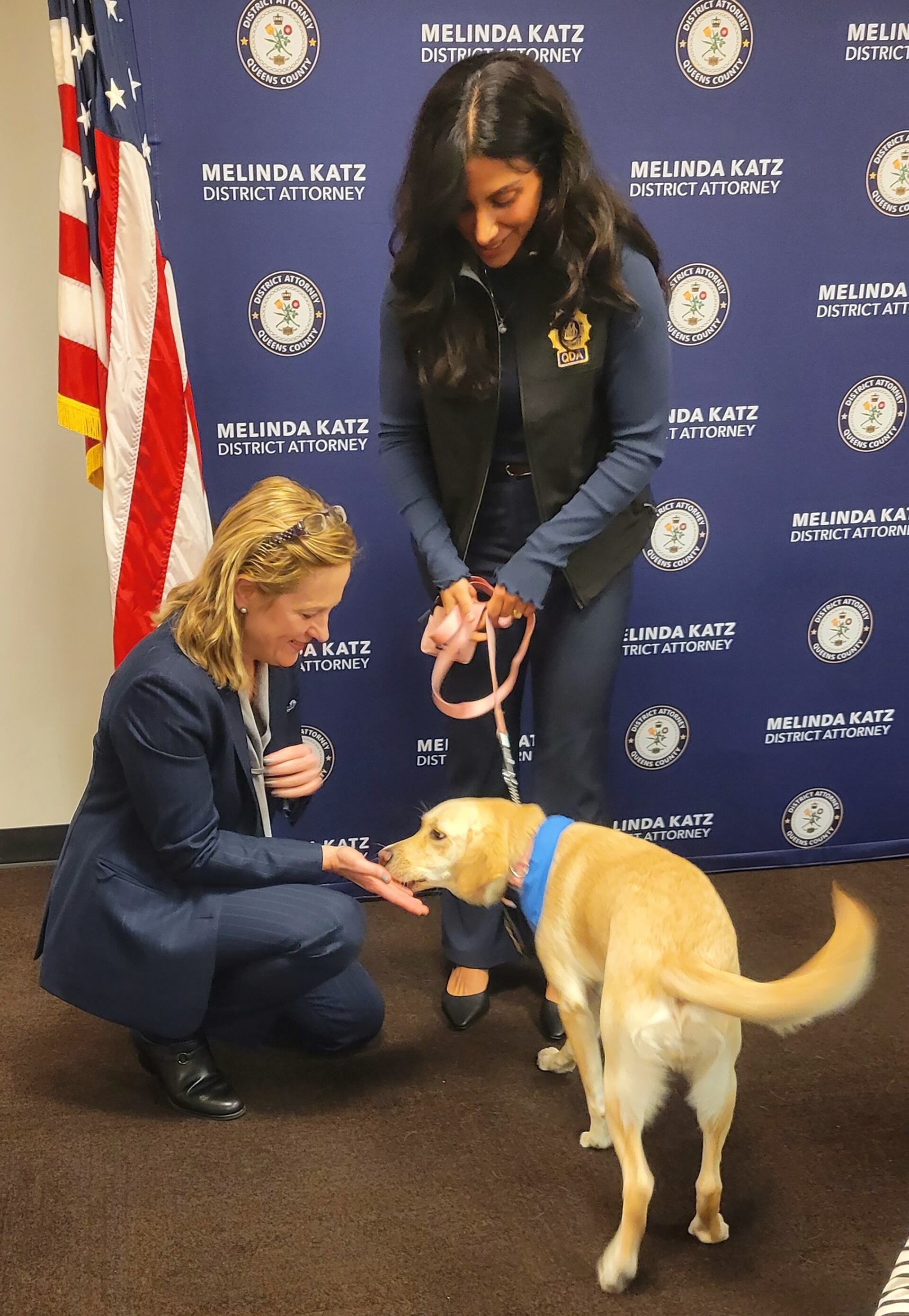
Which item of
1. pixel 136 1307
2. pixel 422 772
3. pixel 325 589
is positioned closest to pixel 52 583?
pixel 422 772

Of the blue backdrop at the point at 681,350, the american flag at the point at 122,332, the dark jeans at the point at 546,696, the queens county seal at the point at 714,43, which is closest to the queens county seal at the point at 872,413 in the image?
the blue backdrop at the point at 681,350

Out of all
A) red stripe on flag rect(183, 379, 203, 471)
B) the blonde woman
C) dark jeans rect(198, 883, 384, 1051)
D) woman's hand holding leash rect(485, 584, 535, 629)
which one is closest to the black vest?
woman's hand holding leash rect(485, 584, 535, 629)

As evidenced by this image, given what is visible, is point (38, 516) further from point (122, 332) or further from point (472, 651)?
point (472, 651)

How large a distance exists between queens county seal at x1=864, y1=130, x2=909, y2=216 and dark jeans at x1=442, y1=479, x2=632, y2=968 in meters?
1.20

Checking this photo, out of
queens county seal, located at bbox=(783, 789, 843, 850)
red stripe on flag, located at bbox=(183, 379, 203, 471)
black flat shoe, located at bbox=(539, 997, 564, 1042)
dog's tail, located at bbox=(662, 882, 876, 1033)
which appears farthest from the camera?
queens county seal, located at bbox=(783, 789, 843, 850)

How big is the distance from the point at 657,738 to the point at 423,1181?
4.53 ft

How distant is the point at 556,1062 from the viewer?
2.09 metres

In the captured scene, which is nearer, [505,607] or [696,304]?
[505,607]

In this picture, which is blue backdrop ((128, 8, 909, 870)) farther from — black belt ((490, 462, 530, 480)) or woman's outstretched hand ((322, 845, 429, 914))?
woman's outstretched hand ((322, 845, 429, 914))

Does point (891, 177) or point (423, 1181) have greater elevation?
point (891, 177)

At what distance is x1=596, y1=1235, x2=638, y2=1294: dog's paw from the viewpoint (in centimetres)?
158

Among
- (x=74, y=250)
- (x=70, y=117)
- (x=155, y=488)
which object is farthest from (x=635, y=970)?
(x=70, y=117)

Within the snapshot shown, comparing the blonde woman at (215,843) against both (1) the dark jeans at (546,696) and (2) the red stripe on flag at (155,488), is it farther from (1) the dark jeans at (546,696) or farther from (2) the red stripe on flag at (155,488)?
(2) the red stripe on flag at (155,488)

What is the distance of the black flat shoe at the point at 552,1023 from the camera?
2.20m
